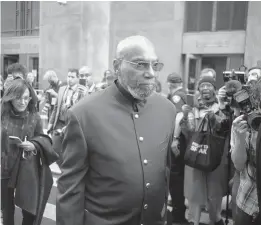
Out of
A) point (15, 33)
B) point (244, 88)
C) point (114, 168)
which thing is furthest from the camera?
point (15, 33)

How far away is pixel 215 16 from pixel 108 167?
487 inches

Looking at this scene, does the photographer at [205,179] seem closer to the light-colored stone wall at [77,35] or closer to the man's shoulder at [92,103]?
the man's shoulder at [92,103]

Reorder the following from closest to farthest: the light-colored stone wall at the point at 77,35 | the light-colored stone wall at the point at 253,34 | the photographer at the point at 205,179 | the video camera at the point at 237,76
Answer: the video camera at the point at 237,76
the photographer at the point at 205,179
the light-colored stone wall at the point at 253,34
the light-colored stone wall at the point at 77,35

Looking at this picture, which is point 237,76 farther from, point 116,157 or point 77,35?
point 77,35

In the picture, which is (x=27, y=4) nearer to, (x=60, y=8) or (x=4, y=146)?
(x=60, y=8)

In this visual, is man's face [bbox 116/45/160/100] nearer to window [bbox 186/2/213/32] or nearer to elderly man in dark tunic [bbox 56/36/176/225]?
elderly man in dark tunic [bbox 56/36/176/225]

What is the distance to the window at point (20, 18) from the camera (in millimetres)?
16781

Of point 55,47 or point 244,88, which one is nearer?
point 244,88

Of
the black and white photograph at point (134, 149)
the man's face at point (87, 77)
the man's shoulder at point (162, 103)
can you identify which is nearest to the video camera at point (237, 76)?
the black and white photograph at point (134, 149)

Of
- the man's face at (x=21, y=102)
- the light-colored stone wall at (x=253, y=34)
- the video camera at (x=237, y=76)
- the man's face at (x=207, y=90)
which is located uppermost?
the light-colored stone wall at (x=253, y=34)

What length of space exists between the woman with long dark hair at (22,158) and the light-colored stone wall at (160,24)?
980 centimetres

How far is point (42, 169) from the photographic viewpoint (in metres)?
3.45

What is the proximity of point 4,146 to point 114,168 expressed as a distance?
192cm

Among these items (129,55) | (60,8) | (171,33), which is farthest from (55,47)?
(129,55)
